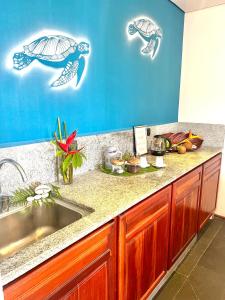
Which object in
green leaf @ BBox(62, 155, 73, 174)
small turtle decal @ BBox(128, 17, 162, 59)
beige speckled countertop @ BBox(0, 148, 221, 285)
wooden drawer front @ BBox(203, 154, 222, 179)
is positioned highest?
small turtle decal @ BBox(128, 17, 162, 59)

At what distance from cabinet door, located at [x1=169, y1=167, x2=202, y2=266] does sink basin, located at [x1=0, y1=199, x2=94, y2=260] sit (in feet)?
2.55

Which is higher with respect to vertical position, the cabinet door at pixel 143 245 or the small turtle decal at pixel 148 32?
the small turtle decal at pixel 148 32

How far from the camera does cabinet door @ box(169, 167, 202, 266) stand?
1.64m

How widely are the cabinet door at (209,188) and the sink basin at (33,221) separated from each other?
55.0 inches

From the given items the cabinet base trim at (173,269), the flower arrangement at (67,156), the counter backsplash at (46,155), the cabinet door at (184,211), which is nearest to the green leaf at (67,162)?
the flower arrangement at (67,156)

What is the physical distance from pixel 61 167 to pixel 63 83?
21.5 inches

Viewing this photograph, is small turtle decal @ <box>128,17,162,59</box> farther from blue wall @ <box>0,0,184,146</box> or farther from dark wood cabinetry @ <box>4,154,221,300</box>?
dark wood cabinetry @ <box>4,154,221,300</box>

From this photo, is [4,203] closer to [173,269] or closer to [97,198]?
[97,198]

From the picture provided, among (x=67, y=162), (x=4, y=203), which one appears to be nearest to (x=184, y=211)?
(x=67, y=162)

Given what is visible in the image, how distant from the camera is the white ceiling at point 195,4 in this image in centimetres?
227

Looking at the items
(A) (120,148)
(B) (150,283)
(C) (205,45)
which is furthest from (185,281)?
(C) (205,45)

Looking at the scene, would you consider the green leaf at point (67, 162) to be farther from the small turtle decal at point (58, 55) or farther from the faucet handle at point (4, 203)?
the small turtle decal at point (58, 55)

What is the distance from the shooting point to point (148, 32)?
2076 millimetres

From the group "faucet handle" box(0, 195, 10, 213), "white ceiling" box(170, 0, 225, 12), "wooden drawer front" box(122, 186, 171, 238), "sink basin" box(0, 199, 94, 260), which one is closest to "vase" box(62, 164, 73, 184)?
"sink basin" box(0, 199, 94, 260)
